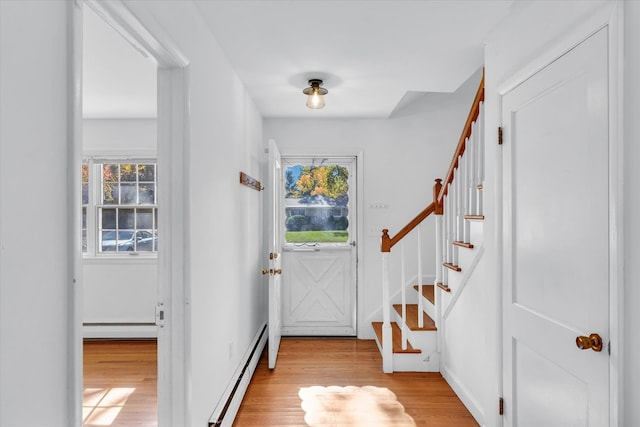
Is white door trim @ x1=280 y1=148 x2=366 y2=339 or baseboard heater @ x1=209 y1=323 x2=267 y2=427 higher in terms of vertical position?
white door trim @ x1=280 y1=148 x2=366 y2=339

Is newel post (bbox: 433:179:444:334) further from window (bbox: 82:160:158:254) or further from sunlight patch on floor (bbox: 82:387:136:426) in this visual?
window (bbox: 82:160:158:254)

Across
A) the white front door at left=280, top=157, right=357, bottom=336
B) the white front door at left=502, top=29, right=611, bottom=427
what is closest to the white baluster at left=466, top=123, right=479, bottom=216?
the white front door at left=502, top=29, right=611, bottom=427

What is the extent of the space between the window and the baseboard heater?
1.76m

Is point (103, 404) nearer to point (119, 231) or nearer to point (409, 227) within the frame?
point (119, 231)

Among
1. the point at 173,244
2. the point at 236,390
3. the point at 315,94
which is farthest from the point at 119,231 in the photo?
the point at 173,244

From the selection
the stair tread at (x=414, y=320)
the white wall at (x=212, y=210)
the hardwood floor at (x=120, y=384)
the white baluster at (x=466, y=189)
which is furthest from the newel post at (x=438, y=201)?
the hardwood floor at (x=120, y=384)

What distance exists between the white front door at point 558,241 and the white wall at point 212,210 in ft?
5.18

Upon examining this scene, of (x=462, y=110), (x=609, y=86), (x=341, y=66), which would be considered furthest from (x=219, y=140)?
(x=462, y=110)

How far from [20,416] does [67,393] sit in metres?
0.13

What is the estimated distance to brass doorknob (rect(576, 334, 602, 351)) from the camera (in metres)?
1.26

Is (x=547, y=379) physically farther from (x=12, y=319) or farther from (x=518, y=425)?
(x=12, y=319)

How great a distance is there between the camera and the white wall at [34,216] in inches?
30.2

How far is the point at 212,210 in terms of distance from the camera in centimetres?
217

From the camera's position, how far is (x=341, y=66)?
2664 millimetres
